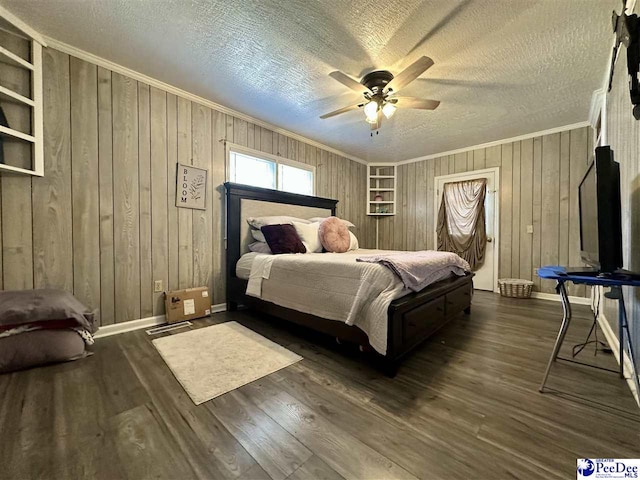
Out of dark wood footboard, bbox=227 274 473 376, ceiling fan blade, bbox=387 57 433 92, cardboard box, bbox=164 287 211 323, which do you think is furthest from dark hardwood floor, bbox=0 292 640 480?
ceiling fan blade, bbox=387 57 433 92

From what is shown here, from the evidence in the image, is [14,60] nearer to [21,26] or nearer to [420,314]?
[21,26]

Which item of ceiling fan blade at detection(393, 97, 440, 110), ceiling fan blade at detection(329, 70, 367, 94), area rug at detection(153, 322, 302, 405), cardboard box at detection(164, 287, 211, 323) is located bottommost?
area rug at detection(153, 322, 302, 405)

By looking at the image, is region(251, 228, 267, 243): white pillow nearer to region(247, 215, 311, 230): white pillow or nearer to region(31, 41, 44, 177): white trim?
region(247, 215, 311, 230): white pillow

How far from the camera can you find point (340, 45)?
6.53 ft

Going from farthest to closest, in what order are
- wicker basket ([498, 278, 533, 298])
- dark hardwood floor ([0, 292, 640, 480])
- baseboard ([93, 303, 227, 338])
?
1. wicker basket ([498, 278, 533, 298])
2. baseboard ([93, 303, 227, 338])
3. dark hardwood floor ([0, 292, 640, 480])

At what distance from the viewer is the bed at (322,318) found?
166 centimetres

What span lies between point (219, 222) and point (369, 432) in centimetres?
266

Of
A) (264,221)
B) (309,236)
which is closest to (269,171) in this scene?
(264,221)

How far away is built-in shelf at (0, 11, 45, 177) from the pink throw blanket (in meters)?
2.63

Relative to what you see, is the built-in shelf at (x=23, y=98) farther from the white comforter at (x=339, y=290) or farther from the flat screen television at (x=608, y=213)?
the flat screen television at (x=608, y=213)

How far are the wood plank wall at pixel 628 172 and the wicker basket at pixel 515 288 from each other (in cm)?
179

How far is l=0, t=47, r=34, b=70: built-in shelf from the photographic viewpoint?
1752 mm

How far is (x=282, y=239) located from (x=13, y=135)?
216 cm

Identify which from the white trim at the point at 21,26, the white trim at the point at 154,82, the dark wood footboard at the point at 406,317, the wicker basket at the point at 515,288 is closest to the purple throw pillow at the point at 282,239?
the dark wood footboard at the point at 406,317
